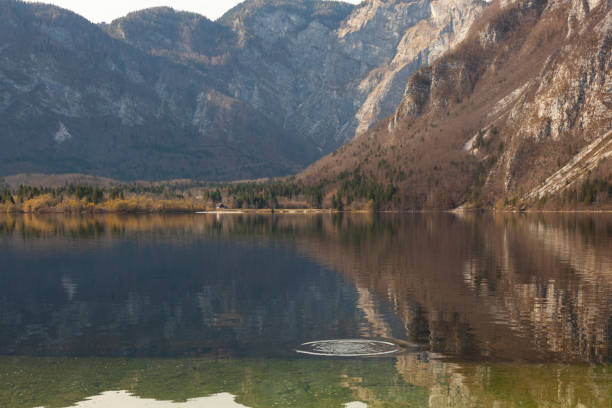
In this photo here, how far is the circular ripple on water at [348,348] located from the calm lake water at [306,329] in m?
1.17

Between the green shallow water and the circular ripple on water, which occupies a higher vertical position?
the circular ripple on water

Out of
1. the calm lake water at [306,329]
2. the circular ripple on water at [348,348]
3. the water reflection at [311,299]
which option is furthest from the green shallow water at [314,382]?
the water reflection at [311,299]

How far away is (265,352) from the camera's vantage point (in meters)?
48.3

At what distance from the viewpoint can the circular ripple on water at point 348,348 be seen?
47062mm

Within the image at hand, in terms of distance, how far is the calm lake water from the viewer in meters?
38.3

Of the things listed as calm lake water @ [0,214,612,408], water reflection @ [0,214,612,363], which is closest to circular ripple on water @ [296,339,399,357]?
calm lake water @ [0,214,612,408]

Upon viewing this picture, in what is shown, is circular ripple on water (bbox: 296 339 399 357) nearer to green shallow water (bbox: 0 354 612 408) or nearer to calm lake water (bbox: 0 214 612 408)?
calm lake water (bbox: 0 214 612 408)

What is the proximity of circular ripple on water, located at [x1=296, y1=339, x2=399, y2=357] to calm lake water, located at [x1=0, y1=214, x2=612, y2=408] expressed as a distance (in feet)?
3.84

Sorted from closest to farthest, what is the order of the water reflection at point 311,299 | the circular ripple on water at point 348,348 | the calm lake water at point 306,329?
1. the calm lake water at point 306,329
2. the circular ripple on water at point 348,348
3. the water reflection at point 311,299

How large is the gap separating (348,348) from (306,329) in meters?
8.09

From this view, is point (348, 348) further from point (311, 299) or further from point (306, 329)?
point (311, 299)

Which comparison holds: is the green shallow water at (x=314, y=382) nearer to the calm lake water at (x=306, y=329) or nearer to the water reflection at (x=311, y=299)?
the calm lake water at (x=306, y=329)

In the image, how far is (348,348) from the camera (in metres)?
48.6

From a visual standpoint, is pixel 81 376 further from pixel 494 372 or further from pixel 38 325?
pixel 494 372
